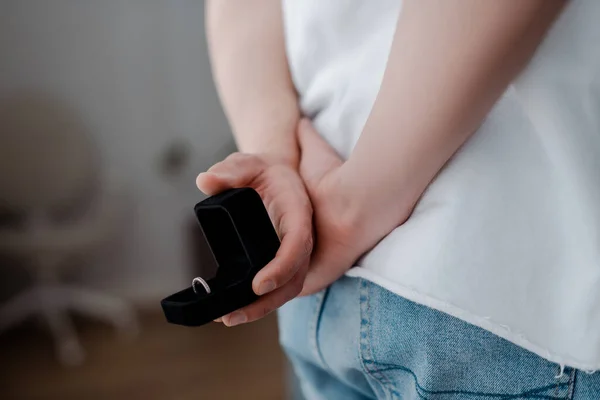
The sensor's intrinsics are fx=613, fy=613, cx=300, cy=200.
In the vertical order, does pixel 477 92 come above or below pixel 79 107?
above

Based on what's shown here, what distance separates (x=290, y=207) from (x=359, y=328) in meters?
0.10

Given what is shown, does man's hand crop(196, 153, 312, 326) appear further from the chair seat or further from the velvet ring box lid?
the chair seat

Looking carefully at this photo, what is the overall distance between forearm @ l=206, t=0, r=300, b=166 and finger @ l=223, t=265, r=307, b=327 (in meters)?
0.12

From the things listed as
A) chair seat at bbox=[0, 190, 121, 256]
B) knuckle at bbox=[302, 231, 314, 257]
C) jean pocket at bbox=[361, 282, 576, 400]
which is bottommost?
chair seat at bbox=[0, 190, 121, 256]

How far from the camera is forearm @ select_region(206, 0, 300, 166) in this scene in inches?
21.5

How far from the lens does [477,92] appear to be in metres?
0.38

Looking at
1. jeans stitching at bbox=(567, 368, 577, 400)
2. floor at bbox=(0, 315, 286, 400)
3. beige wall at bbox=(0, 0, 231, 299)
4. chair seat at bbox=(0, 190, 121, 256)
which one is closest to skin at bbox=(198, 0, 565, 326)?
jeans stitching at bbox=(567, 368, 577, 400)

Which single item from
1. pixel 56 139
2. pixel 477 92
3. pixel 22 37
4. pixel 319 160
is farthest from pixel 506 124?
pixel 22 37

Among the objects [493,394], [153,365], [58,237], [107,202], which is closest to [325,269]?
[493,394]

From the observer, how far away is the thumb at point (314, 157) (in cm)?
48

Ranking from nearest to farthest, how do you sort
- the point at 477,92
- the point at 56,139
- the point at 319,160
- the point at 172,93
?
1. the point at 477,92
2. the point at 319,160
3. the point at 56,139
4. the point at 172,93

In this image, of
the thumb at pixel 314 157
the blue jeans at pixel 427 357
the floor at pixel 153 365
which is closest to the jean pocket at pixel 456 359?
the blue jeans at pixel 427 357

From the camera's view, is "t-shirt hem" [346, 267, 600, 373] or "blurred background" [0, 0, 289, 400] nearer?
"t-shirt hem" [346, 267, 600, 373]

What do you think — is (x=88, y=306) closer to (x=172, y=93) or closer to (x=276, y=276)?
(x=172, y=93)
